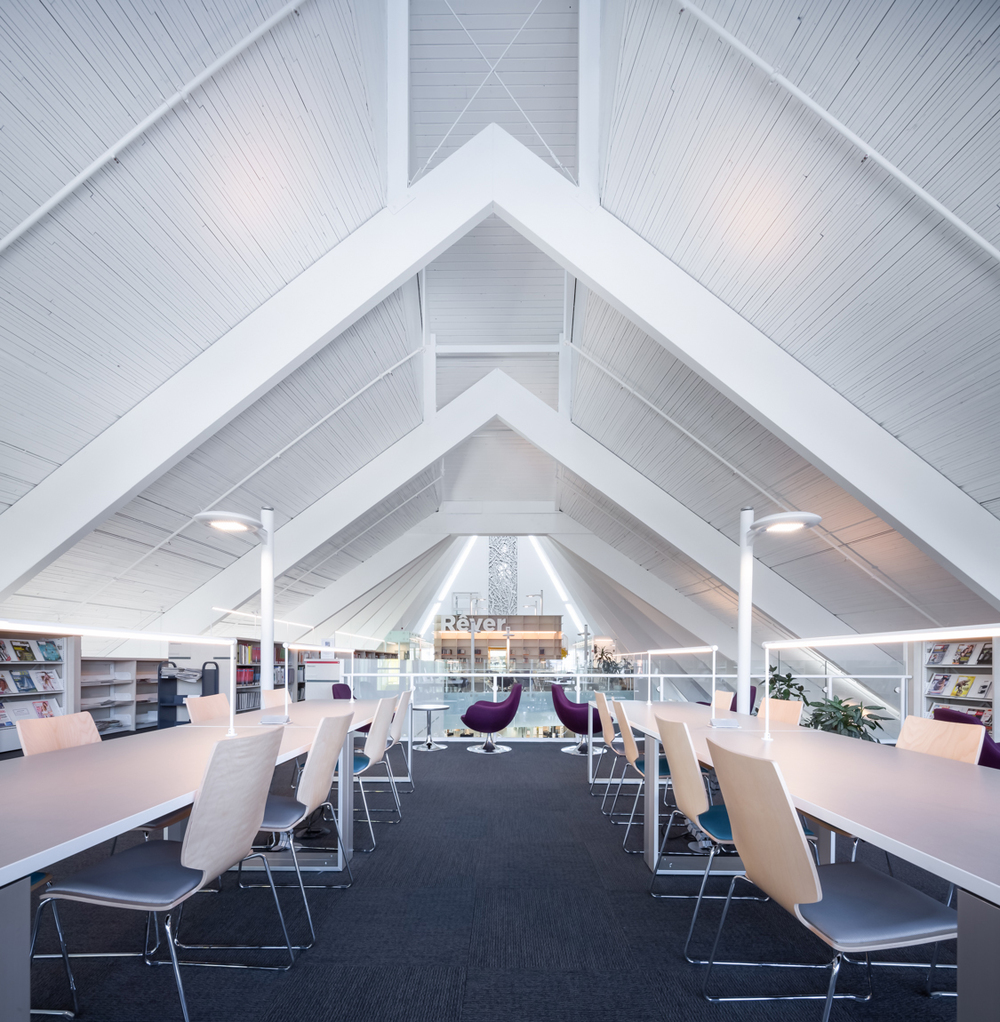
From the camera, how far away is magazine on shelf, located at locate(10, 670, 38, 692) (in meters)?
6.62

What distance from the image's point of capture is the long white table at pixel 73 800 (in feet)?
4.33

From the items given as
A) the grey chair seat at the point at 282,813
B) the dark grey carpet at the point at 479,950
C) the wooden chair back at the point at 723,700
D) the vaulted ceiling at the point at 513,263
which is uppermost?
the vaulted ceiling at the point at 513,263

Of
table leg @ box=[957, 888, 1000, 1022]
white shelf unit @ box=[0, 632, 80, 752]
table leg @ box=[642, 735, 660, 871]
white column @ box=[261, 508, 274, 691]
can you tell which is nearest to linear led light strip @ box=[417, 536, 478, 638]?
white shelf unit @ box=[0, 632, 80, 752]

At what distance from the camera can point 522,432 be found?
32.2 ft

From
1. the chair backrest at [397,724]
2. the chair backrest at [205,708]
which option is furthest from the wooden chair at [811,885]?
the chair backrest at [397,724]

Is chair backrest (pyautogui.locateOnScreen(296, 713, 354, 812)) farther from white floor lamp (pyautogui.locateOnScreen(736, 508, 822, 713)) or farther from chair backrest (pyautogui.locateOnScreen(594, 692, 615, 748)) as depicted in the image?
white floor lamp (pyautogui.locateOnScreen(736, 508, 822, 713))

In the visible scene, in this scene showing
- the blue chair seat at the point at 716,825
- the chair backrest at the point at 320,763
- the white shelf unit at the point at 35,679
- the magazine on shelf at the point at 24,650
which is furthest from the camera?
the magazine on shelf at the point at 24,650

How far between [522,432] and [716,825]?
7464 millimetres

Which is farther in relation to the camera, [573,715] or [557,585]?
[557,585]

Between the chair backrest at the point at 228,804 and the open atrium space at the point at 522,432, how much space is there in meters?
0.02

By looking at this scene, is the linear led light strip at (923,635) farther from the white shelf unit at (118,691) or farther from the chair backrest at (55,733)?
the white shelf unit at (118,691)

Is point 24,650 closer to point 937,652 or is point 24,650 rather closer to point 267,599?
point 267,599

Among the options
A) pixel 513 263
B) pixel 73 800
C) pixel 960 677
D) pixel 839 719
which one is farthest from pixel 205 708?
pixel 960 677

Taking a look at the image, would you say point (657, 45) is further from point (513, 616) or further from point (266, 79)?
point (513, 616)
